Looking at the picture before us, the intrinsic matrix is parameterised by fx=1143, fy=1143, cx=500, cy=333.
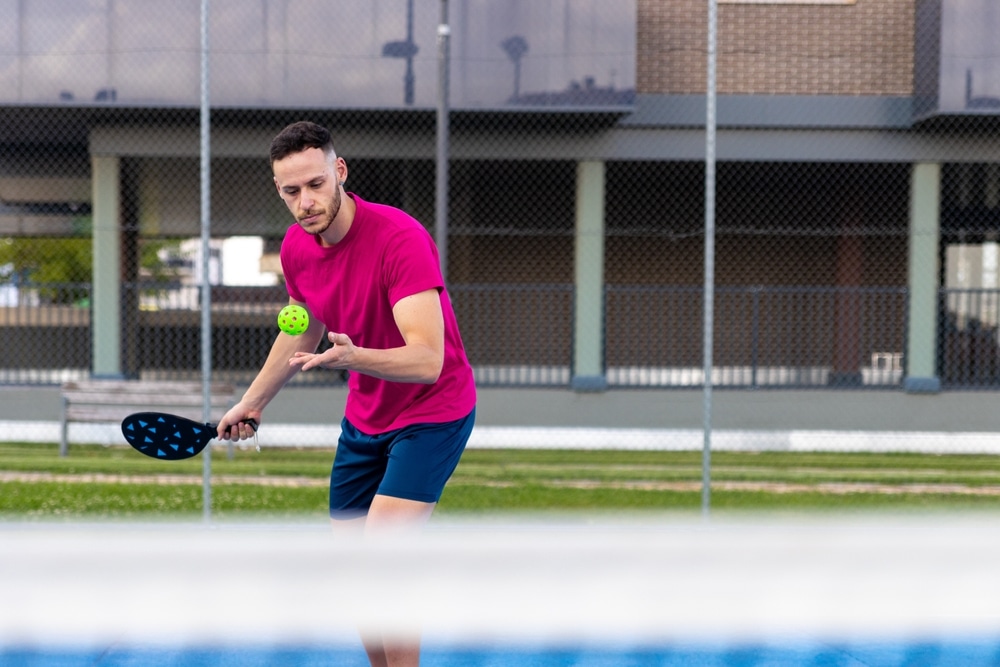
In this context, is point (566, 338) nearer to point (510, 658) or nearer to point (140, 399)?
point (140, 399)

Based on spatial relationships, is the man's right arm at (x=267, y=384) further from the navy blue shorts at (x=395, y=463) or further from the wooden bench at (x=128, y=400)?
the wooden bench at (x=128, y=400)

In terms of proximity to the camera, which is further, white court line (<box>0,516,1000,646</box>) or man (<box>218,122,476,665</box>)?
man (<box>218,122,476,665</box>)

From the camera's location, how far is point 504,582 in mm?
1597

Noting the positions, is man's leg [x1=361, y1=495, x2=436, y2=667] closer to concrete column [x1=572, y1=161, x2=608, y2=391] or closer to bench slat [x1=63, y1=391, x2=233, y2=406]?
bench slat [x1=63, y1=391, x2=233, y2=406]

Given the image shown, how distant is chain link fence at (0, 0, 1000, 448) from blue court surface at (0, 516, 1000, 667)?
31.9 feet

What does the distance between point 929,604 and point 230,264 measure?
45.0 ft

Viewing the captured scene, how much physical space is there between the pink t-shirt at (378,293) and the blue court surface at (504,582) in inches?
53.3

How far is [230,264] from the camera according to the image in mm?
14672

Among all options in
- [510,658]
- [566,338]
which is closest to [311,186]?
[510,658]

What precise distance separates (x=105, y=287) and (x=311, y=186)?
10.4 meters

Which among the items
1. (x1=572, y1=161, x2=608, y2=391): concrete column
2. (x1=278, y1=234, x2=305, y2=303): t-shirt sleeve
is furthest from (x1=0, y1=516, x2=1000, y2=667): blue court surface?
(x1=572, y1=161, x2=608, y2=391): concrete column

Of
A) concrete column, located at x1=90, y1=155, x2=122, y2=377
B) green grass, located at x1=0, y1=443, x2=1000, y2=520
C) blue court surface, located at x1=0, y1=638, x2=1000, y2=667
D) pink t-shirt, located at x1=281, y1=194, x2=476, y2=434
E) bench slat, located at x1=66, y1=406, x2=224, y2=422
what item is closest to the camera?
pink t-shirt, located at x1=281, y1=194, x2=476, y2=434

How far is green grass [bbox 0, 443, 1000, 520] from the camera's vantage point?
8133 millimetres

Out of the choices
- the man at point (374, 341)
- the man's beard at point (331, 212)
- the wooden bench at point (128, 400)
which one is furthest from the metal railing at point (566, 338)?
the man's beard at point (331, 212)
